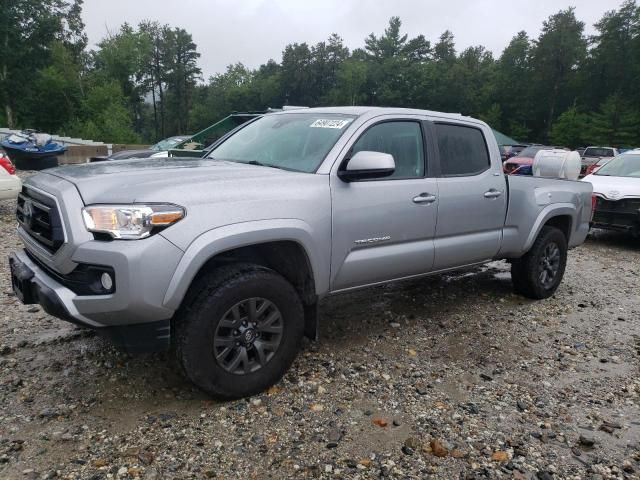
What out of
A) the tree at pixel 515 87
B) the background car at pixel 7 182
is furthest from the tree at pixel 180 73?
the background car at pixel 7 182

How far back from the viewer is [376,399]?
3152mm

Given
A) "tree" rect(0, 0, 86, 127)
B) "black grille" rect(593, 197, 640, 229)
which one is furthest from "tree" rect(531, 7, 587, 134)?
"black grille" rect(593, 197, 640, 229)

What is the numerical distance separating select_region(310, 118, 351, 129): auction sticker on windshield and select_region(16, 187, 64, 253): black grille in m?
1.87

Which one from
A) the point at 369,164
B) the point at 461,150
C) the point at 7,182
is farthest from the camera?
the point at 7,182

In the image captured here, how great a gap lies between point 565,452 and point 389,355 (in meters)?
1.39

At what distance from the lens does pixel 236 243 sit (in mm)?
2773

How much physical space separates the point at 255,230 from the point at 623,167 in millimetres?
8610

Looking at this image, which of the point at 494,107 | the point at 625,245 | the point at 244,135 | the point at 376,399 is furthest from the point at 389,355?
the point at 494,107

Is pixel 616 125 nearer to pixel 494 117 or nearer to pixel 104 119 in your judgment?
pixel 494 117

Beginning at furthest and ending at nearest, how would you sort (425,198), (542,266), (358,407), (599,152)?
(599,152) < (542,266) < (425,198) < (358,407)

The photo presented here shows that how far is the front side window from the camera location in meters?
3.63

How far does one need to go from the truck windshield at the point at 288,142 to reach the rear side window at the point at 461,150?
947mm

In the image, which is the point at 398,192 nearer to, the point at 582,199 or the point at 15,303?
the point at 582,199

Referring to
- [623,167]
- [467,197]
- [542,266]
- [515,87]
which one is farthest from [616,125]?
[467,197]
